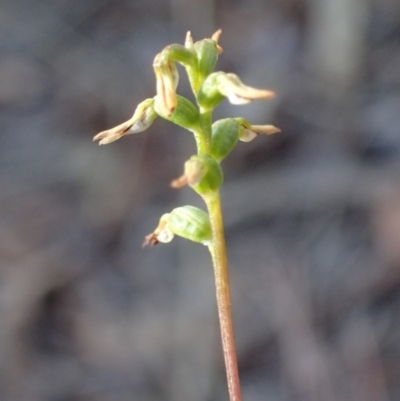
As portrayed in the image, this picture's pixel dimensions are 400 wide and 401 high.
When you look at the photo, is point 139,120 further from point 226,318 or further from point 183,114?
point 226,318

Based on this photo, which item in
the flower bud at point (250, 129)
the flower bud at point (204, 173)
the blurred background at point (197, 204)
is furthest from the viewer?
the blurred background at point (197, 204)

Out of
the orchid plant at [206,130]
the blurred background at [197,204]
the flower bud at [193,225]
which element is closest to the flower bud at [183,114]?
the orchid plant at [206,130]

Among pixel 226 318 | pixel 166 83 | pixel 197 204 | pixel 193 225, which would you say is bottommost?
pixel 226 318

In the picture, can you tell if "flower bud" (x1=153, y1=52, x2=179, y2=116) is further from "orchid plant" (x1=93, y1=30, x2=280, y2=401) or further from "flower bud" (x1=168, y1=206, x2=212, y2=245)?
"flower bud" (x1=168, y1=206, x2=212, y2=245)

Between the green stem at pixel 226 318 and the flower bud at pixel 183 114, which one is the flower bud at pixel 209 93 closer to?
the flower bud at pixel 183 114

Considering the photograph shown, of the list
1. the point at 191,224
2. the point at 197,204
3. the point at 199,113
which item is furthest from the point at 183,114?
the point at 197,204

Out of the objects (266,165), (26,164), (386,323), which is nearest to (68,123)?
(26,164)
